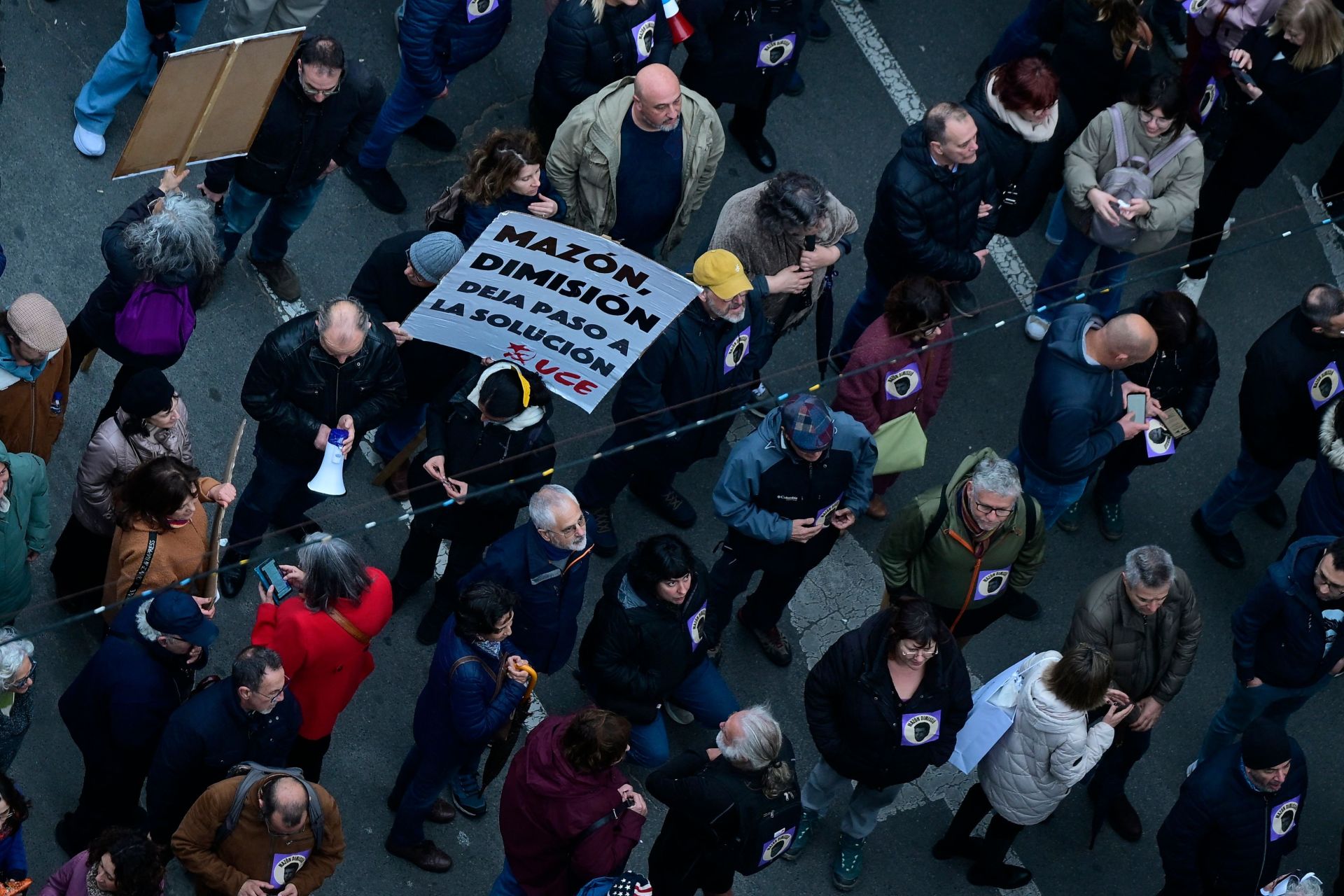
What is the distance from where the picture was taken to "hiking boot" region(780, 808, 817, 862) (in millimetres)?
8242

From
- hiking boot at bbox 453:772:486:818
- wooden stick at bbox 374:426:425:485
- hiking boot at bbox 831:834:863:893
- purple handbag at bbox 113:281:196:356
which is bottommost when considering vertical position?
hiking boot at bbox 831:834:863:893

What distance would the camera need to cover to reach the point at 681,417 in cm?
852

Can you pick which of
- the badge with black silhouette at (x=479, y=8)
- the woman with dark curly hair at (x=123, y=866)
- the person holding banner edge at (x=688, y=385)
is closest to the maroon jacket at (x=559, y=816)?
the woman with dark curly hair at (x=123, y=866)

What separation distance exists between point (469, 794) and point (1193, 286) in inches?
216

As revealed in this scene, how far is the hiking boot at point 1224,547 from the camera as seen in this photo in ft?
31.9

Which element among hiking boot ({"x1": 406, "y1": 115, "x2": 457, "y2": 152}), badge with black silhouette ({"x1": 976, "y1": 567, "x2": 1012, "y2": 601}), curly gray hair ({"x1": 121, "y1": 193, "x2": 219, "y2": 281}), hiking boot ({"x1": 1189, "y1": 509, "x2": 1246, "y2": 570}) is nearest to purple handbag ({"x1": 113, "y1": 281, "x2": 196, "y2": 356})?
curly gray hair ({"x1": 121, "y1": 193, "x2": 219, "y2": 281})

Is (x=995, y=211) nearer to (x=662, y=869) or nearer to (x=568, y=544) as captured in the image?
(x=568, y=544)

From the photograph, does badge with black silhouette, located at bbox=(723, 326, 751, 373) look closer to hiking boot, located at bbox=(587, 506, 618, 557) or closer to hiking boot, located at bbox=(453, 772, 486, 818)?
hiking boot, located at bbox=(587, 506, 618, 557)

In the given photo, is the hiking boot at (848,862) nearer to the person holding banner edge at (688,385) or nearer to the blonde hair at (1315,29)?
the person holding banner edge at (688,385)

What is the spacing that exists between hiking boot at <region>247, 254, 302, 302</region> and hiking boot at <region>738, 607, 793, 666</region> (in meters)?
2.92

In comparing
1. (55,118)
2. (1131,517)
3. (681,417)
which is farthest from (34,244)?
(1131,517)

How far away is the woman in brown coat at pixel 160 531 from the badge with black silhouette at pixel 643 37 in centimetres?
340

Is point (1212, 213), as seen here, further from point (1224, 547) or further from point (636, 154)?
point (636, 154)

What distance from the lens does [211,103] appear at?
7.75m
